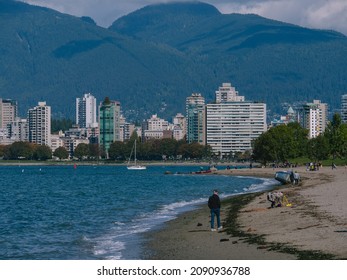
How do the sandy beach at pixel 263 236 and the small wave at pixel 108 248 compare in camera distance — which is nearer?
the sandy beach at pixel 263 236

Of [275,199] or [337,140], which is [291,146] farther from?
[275,199]

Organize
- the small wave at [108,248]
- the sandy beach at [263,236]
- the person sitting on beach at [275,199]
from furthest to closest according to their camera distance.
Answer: the person sitting on beach at [275,199] → the small wave at [108,248] → the sandy beach at [263,236]

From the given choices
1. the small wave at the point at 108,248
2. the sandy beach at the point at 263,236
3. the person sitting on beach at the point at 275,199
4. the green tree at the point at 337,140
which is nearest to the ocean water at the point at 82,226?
the small wave at the point at 108,248

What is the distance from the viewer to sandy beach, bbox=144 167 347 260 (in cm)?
2864

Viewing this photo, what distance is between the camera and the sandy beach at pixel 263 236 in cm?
2864

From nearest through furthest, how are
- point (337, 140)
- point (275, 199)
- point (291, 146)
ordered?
1. point (275, 199)
2. point (337, 140)
3. point (291, 146)

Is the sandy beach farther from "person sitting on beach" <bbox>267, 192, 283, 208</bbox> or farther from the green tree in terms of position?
the green tree

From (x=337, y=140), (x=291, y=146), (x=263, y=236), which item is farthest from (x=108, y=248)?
(x=291, y=146)

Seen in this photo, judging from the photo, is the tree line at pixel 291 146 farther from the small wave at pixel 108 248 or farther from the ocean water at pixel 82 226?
the small wave at pixel 108 248

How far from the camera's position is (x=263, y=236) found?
33906 mm

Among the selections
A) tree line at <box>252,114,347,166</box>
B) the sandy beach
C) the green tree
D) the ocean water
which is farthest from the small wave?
tree line at <box>252,114,347,166</box>

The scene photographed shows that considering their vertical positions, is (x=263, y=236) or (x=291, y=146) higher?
(x=291, y=146)

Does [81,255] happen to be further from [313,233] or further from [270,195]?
[270,195]

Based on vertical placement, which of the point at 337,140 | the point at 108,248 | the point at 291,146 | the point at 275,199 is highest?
the point at 337,140
